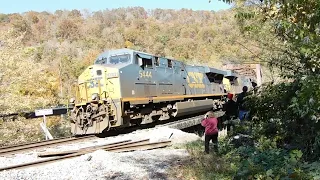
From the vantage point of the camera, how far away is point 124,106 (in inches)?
463

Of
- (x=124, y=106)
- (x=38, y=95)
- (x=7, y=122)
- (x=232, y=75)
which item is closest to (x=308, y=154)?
(x=124, y=106)

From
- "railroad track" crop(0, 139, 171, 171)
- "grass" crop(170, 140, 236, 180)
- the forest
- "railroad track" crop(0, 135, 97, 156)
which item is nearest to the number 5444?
"railroad track" crop(0, 135, 97, 156)

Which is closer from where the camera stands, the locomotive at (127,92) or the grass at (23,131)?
the locomotive at (127,92)

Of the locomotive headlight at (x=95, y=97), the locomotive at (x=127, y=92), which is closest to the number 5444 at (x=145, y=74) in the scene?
the locomotive at (x=127, y=92)

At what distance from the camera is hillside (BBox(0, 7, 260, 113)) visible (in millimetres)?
14844

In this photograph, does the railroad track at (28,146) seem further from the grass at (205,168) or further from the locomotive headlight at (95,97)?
the grass at (205,168)

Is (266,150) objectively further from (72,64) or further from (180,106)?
(72,64)

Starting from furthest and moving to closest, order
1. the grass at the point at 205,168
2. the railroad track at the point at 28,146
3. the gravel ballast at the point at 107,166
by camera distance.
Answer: the railroad track at the point at 28,146
the gravel ballast at the point at 107,166
the grass at the point at 205,168

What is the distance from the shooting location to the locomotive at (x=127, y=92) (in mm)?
11406

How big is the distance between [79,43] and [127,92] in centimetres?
6408

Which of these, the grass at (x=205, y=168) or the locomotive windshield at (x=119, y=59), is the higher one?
the locomotive windshield at (x=119, y=59)

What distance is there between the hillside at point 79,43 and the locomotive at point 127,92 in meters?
2.91

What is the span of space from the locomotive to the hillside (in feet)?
9.53

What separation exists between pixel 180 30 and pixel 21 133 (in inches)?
3064
